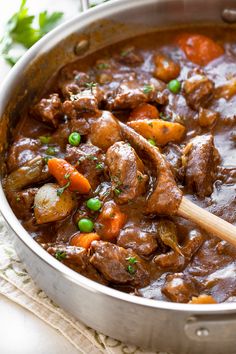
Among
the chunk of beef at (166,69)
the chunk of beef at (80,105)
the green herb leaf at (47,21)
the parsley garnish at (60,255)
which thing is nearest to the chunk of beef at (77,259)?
the parsley garnish at (60,255)

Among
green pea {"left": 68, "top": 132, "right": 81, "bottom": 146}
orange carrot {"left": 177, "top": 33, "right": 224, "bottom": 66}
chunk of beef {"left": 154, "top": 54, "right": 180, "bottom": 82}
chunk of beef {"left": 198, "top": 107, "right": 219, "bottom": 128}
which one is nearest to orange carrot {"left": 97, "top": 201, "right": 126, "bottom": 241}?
green pea {"left": 68, "top": 132, "right": 81, "bottom": 146}

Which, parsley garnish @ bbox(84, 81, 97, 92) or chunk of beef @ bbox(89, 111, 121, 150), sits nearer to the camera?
chunk of beef @ bbox(89, 111, 121, 150)

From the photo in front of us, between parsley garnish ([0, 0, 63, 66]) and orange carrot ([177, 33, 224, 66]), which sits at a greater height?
parsley garnish ([0, 0, 63, 66])

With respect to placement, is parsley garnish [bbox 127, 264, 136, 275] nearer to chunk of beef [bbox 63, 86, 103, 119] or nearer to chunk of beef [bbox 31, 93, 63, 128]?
chunk of beef [bbox 63, 86, 103, 119]

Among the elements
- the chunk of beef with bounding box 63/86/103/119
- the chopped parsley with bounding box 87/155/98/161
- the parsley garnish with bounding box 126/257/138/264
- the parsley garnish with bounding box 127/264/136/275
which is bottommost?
the parsley garnish with bounding box 127/264/136/275

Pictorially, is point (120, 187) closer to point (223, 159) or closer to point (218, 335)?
point (223, 159)

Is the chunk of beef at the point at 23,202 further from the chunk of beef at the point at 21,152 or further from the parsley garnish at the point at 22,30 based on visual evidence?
the parsley garnish at the point at 22,30

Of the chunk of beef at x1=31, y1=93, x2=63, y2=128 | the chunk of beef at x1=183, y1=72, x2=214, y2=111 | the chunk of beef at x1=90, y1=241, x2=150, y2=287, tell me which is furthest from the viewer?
the chunk of beef at x1=183, y1=72, x2=214, y2=111
